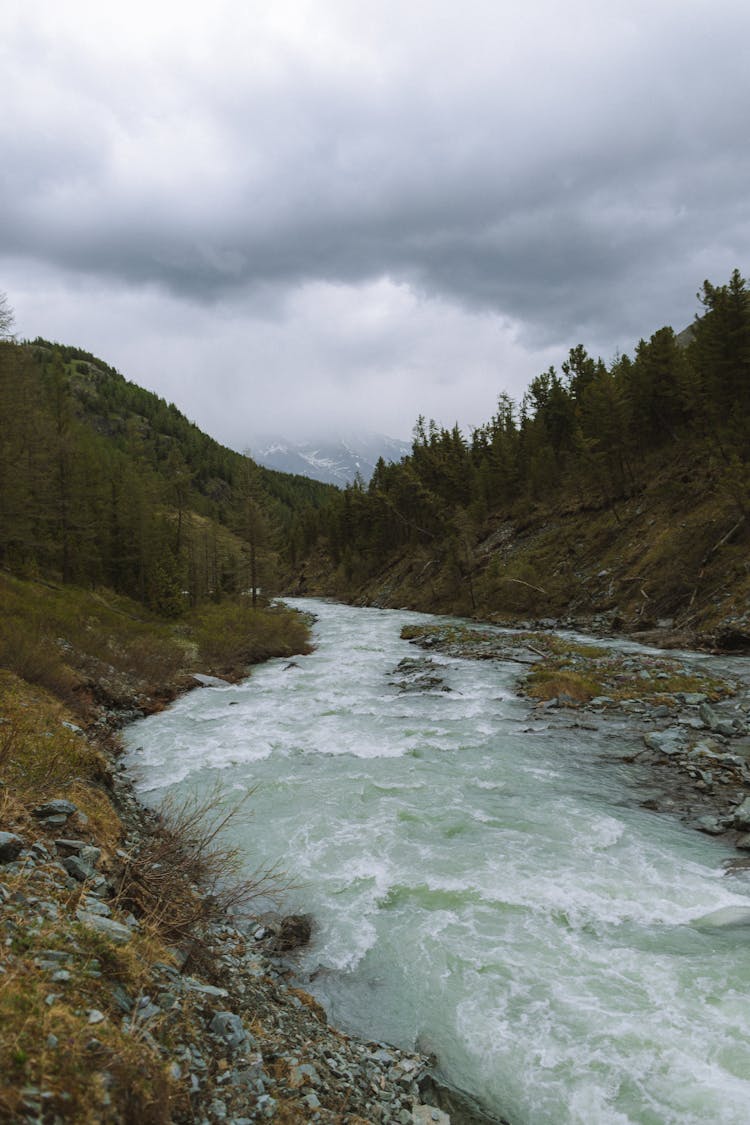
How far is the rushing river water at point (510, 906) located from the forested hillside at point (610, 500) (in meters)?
20.5

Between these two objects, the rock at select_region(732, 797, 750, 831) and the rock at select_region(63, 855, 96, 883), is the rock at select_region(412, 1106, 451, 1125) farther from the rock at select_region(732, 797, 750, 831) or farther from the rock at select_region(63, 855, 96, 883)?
the rock at select_region(732, 797, 750, 831)

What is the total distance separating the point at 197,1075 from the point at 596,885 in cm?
694

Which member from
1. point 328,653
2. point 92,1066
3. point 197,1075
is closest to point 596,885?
point 197,1075

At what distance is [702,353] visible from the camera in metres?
41.8

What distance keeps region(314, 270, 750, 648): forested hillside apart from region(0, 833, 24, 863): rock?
98.1ft

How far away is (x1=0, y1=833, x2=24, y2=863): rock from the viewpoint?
546 centimetres

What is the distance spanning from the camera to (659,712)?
17.2 meters

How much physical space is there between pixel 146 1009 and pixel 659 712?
17.1m

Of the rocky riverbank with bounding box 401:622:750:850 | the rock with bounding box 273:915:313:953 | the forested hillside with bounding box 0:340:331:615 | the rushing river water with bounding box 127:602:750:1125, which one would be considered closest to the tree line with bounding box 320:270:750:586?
the rocky riverbank with bounding box 401:622:750:850

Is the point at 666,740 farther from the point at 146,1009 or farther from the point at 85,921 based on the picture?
the point at 85,921

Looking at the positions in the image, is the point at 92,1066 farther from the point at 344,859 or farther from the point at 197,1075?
the point at 344,859

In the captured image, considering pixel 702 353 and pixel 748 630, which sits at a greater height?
pixel 702 353

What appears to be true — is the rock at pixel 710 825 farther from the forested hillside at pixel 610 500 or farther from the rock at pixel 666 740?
the forested hillside at pixel 610 500

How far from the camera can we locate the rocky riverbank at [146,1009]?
3102 millimetres
